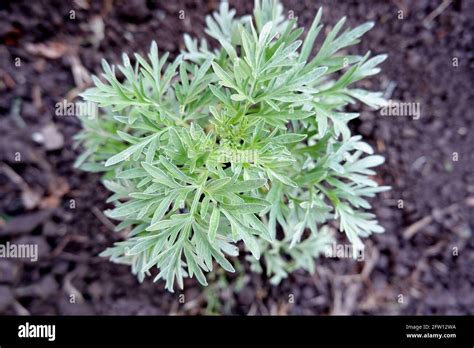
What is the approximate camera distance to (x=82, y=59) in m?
2.33

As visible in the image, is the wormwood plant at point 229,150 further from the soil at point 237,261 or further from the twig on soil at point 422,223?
the twig on soil at point 422,223

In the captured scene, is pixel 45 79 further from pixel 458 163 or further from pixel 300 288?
pixel 458 163

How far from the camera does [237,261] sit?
2236 mm

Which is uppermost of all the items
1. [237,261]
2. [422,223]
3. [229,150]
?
[229,150]

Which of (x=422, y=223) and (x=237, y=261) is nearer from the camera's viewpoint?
(x=237, y=261)

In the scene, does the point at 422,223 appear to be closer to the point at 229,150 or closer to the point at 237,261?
the point at 237,261

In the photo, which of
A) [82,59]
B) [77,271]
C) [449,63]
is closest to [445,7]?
[449,63]

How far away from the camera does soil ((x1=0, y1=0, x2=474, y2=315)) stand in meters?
2.28

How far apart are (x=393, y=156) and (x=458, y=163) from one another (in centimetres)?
32

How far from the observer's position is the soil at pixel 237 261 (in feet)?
7.49

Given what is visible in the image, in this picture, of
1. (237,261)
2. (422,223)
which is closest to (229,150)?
(237,261)

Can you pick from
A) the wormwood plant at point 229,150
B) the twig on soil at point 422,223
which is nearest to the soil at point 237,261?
the twig on soil at point 422,223

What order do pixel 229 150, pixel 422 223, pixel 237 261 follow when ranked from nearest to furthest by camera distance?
1. pixel 229 150
2. pixel 237 261
3. pixel 422 223
